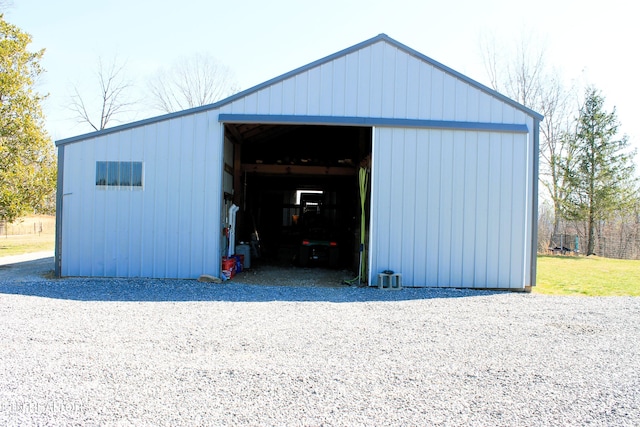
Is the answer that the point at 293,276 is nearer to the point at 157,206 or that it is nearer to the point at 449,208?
the point at 157,206

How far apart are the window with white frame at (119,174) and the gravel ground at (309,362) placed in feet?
7.90

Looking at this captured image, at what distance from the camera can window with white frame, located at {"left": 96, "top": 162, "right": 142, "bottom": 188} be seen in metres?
8.66

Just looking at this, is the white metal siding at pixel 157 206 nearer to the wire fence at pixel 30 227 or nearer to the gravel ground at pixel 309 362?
the gravel ground at pixel 309 362

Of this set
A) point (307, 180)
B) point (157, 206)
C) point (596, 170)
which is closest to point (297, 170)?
point (307, 180)

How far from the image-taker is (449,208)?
8.54 m

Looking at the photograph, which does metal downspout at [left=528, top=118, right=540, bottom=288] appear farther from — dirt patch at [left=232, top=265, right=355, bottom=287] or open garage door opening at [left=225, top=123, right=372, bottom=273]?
dirt patch at [left=232, top=265, right=355, bottom=287]

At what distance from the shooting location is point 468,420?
2885 mm

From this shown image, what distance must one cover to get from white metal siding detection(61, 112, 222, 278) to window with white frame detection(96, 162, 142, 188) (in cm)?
12

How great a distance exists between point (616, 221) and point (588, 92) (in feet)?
20.1

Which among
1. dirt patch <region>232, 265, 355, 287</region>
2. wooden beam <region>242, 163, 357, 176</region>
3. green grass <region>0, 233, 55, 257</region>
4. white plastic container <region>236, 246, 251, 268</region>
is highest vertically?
wooden beam <region>242, 163, 357, 176</region>

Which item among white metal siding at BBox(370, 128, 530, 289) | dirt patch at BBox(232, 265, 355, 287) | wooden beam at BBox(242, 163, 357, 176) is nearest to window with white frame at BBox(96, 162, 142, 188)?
dirt patch at BBox(232, 265, 355, 287)

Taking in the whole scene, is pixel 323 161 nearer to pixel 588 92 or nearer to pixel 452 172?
pixel 452 172

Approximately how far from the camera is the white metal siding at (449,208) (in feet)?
27.9

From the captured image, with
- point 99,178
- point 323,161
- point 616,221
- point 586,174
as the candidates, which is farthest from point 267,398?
point 616,221
